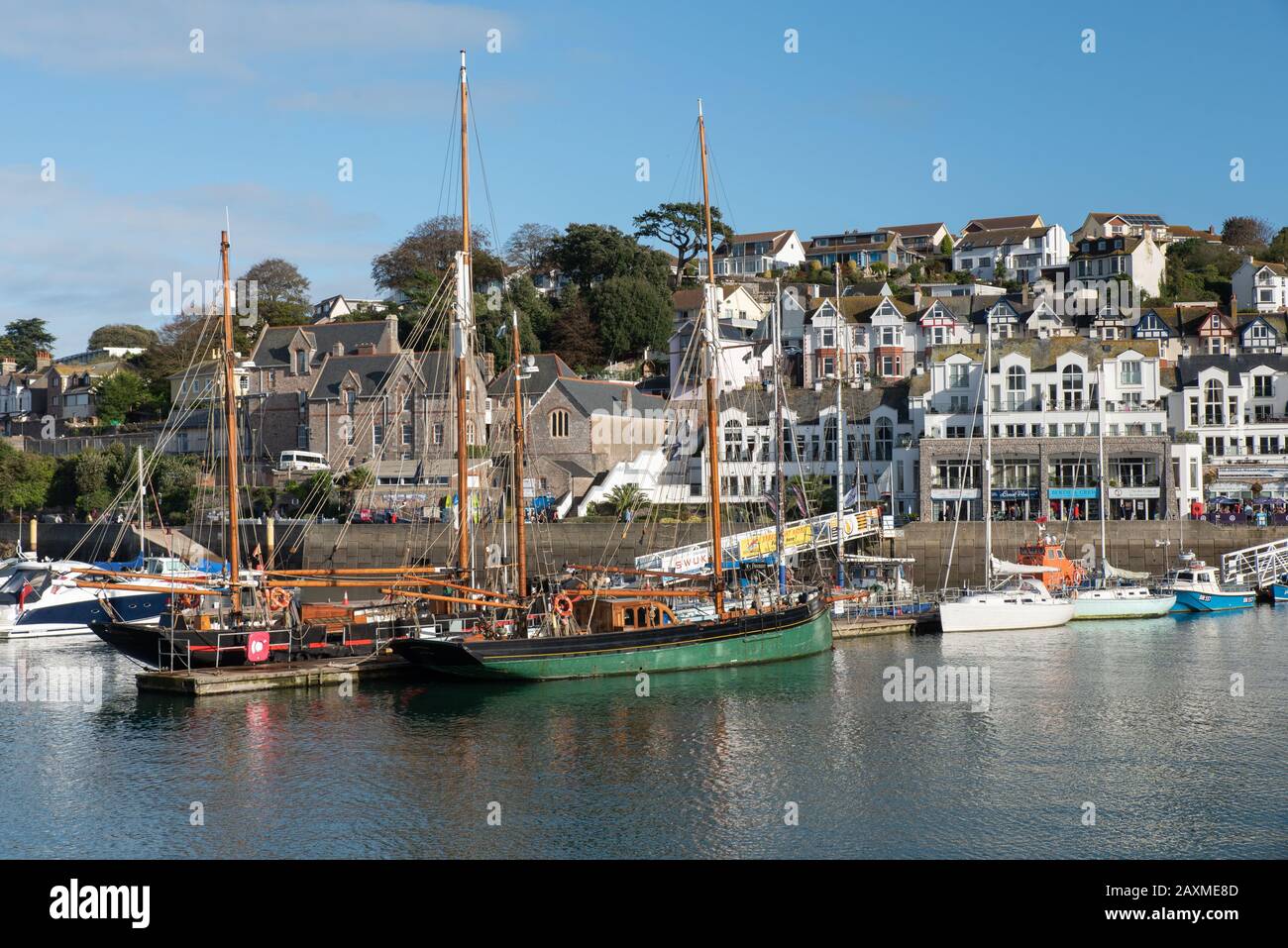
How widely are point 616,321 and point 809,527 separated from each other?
1955 inches

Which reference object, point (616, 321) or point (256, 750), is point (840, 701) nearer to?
point (256, 750)

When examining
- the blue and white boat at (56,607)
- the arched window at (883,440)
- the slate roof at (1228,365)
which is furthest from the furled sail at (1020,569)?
the blue and white boat at (56,607)

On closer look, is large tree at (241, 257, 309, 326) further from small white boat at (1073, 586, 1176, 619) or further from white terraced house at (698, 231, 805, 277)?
small white boat at (1073, 586, 1176, 619)

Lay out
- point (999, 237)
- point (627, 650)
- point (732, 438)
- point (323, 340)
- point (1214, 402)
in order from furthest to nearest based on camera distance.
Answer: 1. point (999, 237)
2. point (323, 340)
3. point (732, 438)
4. point (1214, 402)
5. point (627, 650)

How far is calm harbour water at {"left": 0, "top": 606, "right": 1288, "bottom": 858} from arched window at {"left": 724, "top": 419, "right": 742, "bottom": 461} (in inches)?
1448

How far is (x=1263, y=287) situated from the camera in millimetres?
109375

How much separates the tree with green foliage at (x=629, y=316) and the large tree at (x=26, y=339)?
259 feet

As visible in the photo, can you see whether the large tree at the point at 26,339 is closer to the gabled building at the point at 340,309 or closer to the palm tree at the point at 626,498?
the gabled building at the point at 340,309

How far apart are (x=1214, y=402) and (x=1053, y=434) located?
10.9 meters

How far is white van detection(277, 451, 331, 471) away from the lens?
Result: 3329 inches

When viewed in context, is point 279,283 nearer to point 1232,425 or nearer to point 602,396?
point 602,396

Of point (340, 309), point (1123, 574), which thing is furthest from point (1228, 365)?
point (340, 309)

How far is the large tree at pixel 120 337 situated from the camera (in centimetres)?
15400
